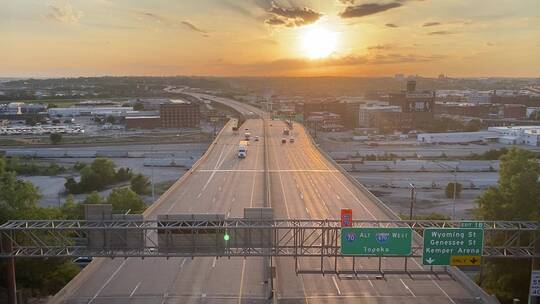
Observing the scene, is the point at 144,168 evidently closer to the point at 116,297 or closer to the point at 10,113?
the point at 116,297

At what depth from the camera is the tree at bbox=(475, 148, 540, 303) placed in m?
24.9

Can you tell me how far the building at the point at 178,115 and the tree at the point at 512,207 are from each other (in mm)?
111673

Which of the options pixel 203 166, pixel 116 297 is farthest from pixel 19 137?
pixel 116 297

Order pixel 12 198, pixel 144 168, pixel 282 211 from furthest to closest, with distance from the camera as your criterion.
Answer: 1. pixel 144 168
2. pixel 282 211
3. pixel 12 198

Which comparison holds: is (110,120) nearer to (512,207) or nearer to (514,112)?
(514,112)

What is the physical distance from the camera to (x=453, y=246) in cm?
1919

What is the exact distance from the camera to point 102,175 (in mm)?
59156

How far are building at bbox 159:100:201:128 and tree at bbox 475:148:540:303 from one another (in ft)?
366

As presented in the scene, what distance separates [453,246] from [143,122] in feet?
395

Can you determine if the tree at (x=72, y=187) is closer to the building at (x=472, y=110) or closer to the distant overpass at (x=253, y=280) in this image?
the distant overpass at (x=253, y=280)

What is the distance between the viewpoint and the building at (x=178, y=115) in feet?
431

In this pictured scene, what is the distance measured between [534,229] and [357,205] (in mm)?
19377

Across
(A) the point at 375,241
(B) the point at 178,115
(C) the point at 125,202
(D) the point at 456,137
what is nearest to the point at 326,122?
(D) the point at 456,137

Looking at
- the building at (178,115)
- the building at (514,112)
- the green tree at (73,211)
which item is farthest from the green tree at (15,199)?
the building at (514,112)
